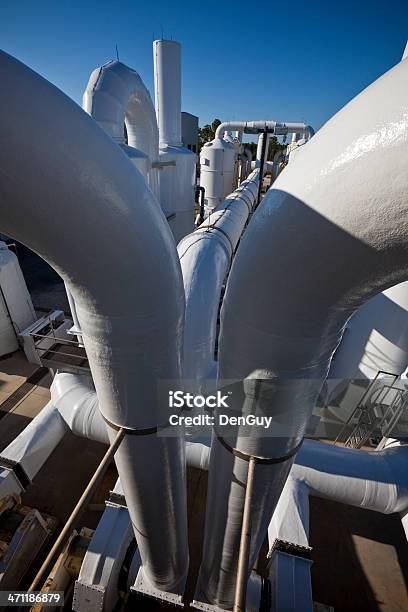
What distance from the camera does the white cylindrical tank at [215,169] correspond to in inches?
494

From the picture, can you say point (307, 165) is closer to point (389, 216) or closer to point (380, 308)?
point (389, 216)

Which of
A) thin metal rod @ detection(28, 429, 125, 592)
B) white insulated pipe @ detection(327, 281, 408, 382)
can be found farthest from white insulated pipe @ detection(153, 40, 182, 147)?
thin metal rod @ detection(28, 429, 125, 592)

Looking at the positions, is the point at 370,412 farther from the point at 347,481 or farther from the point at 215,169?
the point at 215,169

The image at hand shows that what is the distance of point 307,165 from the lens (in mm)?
920

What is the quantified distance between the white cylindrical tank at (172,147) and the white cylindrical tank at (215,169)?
11.6ft

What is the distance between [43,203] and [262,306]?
822 mm

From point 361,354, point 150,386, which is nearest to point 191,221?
point 361,354

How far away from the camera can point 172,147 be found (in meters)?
8.75

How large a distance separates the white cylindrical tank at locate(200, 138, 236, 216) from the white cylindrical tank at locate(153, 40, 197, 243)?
3531 mm

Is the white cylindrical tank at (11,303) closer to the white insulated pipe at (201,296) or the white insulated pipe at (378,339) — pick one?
the white insulated pipe at (201,296)

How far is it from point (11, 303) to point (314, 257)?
7005 millimetres

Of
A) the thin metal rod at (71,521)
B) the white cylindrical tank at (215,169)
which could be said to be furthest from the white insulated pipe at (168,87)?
the thin metal rod at (71,521)
